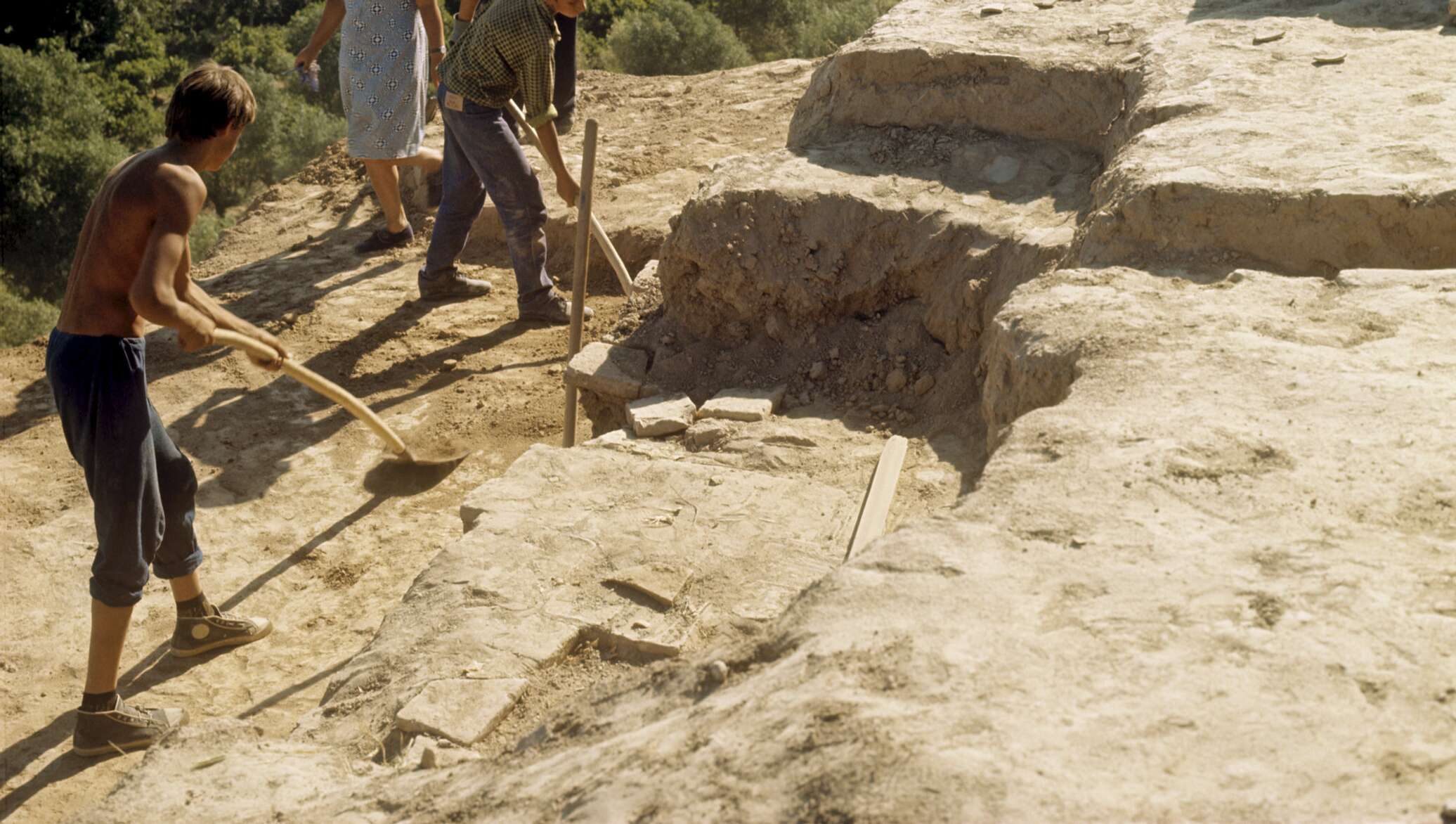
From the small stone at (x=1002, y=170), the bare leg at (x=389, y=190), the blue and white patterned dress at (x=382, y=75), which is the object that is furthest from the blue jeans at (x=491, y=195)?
the small stone at (x=1002, y=170)

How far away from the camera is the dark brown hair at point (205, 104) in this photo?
3.24 metres

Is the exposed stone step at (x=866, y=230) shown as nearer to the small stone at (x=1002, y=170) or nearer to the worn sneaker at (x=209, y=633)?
the small stone at (x=1002, y=170)

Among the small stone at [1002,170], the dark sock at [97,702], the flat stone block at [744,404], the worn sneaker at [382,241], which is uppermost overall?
the small stone at [1002,170]

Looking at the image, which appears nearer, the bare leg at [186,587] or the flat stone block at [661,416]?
the bare leg at [186,587]

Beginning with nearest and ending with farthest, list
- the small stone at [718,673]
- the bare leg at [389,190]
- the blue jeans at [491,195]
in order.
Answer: the small stone at [718,673]
the blue jeans at [491,195]
the bare leg at [389,190]

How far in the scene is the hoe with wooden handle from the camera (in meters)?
3.74

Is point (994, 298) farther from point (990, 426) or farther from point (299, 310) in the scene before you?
point (299, 310)

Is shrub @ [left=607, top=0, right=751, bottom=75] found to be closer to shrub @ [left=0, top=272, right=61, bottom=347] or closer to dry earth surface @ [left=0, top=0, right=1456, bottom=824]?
shrub @ [left=0, top=272, right=61, bottom=347]

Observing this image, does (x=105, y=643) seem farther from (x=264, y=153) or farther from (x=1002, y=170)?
(x=264, y=153)

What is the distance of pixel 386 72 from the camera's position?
21.0 ft

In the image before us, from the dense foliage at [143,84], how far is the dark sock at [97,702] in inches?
300

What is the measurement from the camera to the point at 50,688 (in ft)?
12.7

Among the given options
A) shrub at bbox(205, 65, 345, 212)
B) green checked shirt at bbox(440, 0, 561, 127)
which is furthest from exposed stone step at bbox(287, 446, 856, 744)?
shrub at bbox(205, 65, 345, 212)

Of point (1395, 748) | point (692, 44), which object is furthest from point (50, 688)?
point (692, 44)
